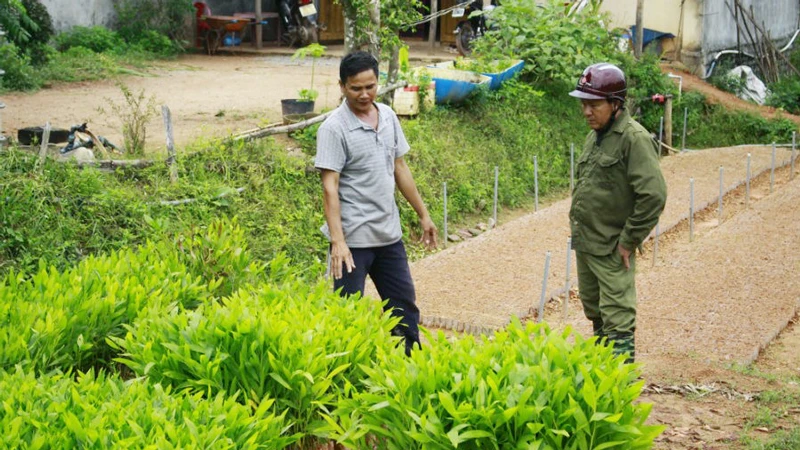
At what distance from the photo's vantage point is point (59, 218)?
24.1ft

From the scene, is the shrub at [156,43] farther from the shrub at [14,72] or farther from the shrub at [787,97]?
the shrub at [787,97]

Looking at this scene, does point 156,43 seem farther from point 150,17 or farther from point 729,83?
point 729,83

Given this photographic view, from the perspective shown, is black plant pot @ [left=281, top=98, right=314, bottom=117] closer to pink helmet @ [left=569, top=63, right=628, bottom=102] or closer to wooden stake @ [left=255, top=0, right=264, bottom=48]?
pink helmet @ [left=569, top=63, right=628, bottom=102]

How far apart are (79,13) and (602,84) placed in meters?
13.2

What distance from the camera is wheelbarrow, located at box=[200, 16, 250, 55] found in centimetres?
1792

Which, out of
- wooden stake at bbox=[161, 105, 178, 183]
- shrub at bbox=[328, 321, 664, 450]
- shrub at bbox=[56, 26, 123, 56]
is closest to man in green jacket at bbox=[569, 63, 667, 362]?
shrub at bbox=[328, 321, 664, 450]

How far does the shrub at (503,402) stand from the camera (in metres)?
3.31

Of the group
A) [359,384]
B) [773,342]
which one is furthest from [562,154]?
[359,384]

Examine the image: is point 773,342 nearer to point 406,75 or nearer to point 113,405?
point 113,405

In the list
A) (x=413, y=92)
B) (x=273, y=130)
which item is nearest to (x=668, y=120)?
(x=413, y=92)

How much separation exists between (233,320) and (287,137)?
644 centimetres

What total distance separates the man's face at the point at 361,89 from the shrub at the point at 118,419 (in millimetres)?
1925

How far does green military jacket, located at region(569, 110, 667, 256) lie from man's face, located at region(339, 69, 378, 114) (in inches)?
45.1

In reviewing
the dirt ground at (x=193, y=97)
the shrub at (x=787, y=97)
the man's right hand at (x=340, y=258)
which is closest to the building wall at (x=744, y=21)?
the shrub at (x=787, y=97)
